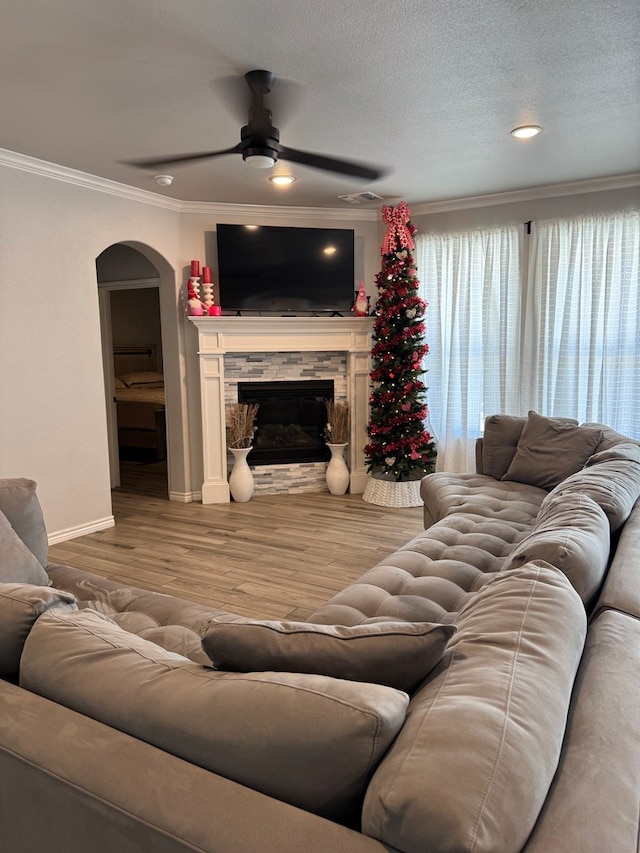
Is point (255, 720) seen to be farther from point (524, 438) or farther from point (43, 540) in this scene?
point (524, 438)

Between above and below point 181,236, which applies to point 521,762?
below

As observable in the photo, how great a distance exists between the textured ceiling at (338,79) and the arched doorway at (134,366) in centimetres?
163

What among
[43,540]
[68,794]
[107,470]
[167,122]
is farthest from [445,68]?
[107,470]

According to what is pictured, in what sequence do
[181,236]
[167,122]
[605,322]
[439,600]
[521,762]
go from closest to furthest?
[521,762] < [439,600] < [167,122] < [605,322] < [181,236]

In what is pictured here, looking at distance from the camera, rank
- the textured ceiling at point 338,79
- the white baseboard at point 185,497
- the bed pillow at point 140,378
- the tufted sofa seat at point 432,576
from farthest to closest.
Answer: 1. the bed pillow at point 140,378
2. the white baseboard at point 185,497
3. the textured ceiling at point 338,79
4. the tufted sofa seat at point 432,576

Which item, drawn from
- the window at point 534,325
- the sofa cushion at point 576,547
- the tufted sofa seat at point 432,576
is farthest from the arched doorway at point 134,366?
the sofa cushion at point 576,547

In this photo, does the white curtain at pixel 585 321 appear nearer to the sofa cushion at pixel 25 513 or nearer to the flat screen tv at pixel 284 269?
the flat screen tv at pixel 284 269

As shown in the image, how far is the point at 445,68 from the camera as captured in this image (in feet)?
8.90

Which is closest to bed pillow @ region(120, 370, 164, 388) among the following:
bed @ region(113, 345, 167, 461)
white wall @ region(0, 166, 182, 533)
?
bed @ region(113, 345, 167, 461)

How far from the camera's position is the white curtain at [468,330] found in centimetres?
520

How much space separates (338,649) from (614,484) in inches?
65.7

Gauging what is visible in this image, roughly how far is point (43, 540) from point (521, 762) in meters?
2.25

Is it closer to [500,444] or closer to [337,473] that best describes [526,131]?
[500,444]

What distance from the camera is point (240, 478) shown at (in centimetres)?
555
